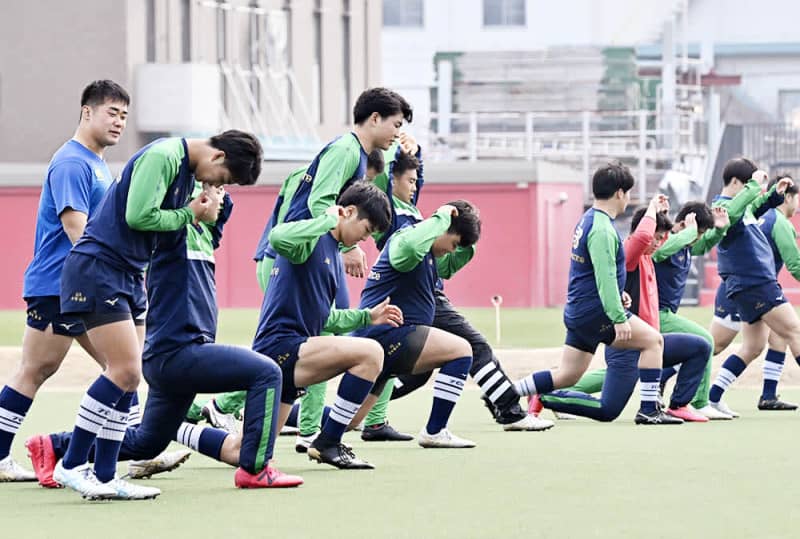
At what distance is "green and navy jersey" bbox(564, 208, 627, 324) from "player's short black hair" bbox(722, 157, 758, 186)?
1836mm

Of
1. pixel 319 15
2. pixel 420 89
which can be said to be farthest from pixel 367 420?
pixel 420 89

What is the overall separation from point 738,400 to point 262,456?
7.30 m

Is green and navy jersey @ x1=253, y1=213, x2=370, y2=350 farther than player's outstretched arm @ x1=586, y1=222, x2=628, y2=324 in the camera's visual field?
No

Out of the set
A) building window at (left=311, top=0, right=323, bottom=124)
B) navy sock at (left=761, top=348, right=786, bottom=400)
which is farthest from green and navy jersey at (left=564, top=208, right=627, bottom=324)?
building window at (left=311, top=0, right=323, bottom=124)

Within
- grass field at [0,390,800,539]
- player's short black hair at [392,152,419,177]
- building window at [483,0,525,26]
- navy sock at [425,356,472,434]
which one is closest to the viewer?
grass field at [0,390,800,539]

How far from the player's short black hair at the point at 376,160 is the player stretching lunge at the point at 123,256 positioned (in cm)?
237

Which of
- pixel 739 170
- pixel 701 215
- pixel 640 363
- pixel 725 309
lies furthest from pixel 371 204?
pixel 725 309

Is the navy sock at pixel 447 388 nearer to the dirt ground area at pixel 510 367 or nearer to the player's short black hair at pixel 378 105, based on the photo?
the player's short black hair at pixel 378 105

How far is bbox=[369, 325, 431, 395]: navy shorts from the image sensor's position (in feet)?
34.5

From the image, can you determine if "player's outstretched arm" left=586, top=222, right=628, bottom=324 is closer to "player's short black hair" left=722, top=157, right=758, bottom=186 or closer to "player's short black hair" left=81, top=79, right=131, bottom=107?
"player's short black hair" left=722, top=157, right=758, bottom=186

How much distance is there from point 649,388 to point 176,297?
476 cm

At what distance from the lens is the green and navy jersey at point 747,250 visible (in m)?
13.7

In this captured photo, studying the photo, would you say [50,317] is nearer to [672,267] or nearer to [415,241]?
[415,241]

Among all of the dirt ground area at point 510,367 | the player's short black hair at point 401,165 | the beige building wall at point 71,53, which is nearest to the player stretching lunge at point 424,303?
the player's short black hair at point 401,165
